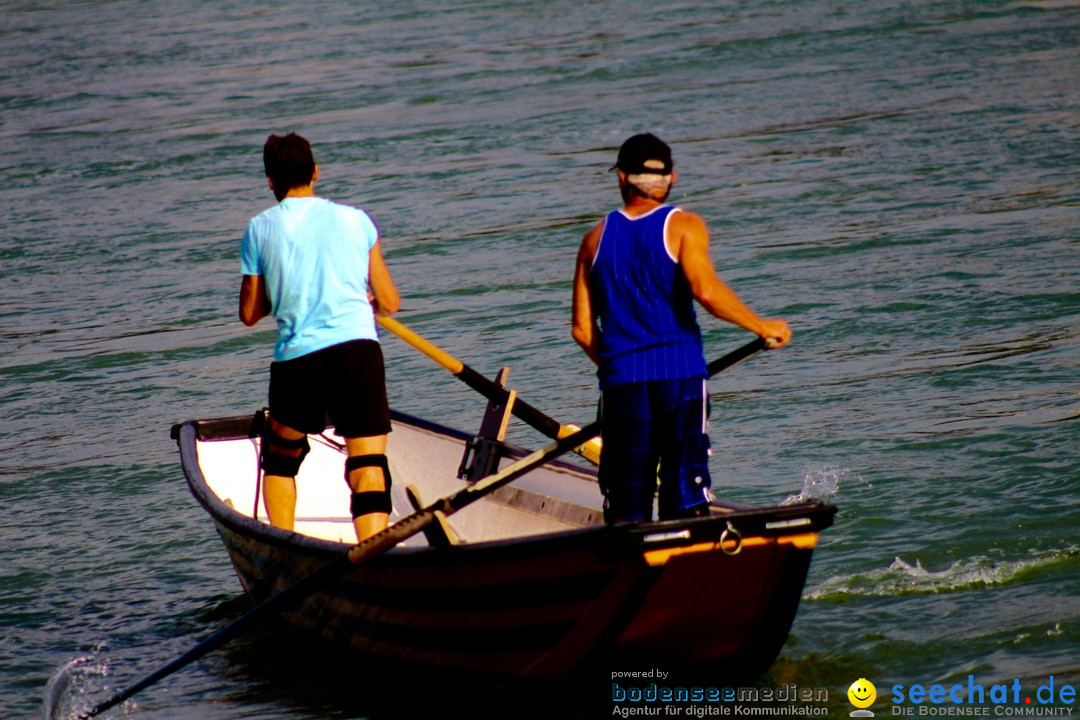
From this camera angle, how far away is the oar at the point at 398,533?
4.89 metres

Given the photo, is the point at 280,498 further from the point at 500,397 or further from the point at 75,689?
the point at 500,397

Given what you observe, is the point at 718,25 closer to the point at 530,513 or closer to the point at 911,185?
the point at 911,185

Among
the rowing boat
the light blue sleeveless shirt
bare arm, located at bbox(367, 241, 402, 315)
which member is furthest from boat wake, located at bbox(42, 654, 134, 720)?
bare arm, located at bbox(367, 241, 402, 315)

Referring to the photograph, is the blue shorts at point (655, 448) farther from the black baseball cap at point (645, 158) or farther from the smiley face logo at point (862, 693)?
the smiley face logo at point (862, 693)

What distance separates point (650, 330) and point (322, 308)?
126cm

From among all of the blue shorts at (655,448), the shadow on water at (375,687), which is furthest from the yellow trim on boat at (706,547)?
the shadow on water at (375,687)

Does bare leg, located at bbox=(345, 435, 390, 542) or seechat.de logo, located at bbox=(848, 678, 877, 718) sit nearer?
seechat.de logo, located at bbox=(848, 678, 877, 718)

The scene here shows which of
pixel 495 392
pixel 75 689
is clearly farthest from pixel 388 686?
pixel 495 392

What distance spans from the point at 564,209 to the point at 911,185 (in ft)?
10.6

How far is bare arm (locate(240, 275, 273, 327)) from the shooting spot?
528 cm

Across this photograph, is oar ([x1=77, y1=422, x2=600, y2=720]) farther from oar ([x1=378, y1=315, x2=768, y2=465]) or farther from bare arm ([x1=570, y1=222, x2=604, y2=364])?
oar ([x1=378, y1=315, x2=768, y2=465])

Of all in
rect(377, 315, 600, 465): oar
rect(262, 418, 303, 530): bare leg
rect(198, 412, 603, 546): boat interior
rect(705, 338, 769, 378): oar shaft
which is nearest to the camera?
rect(705, 338, 769, 378): oar shaft

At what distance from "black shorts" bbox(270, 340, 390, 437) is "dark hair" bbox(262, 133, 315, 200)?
1.92ft

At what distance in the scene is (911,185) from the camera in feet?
46.1
